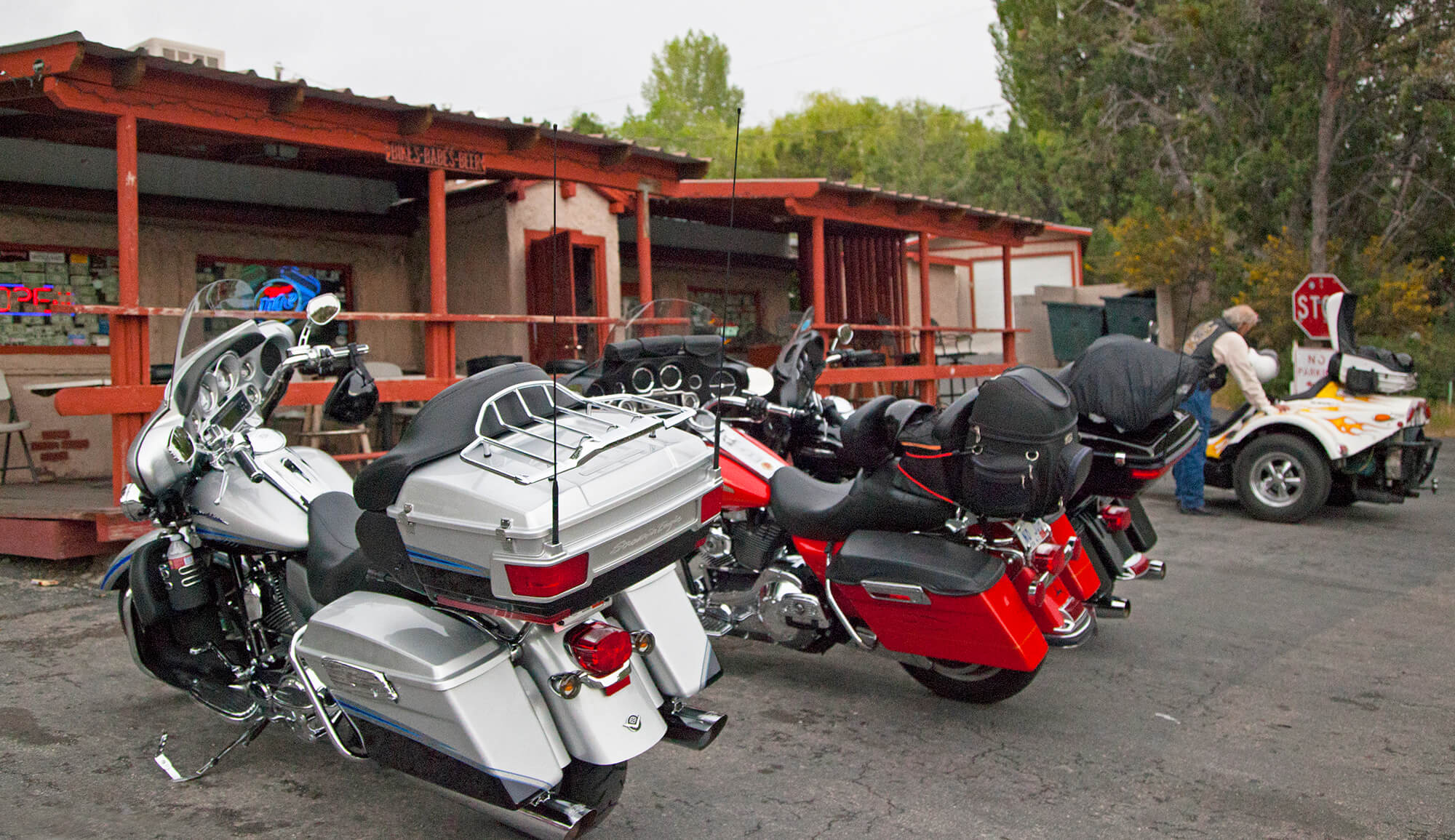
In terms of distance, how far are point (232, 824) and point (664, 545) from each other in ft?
5.12

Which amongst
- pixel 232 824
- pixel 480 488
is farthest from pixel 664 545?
pixel 232 824

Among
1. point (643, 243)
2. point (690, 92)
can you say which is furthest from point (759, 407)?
point (690, 92)

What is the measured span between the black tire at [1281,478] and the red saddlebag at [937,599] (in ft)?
17.4

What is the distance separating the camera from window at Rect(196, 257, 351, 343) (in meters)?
9.64

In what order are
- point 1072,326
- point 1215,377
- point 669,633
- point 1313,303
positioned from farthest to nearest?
point 1072,326
point 1313,303
point 1215,377
point 669,633

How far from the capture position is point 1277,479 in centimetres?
801

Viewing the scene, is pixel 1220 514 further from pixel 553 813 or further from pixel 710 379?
pixel 553 813

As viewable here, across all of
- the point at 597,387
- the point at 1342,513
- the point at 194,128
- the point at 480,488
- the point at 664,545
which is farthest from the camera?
the point at 1342,513

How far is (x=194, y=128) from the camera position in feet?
23.9

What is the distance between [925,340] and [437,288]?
7.31 meters

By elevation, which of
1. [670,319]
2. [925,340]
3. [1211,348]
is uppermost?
[925,340]

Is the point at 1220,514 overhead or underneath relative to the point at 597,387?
underneath

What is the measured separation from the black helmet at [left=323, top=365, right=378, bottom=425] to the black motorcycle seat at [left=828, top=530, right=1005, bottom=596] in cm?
170

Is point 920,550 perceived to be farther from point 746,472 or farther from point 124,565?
point 124,565
